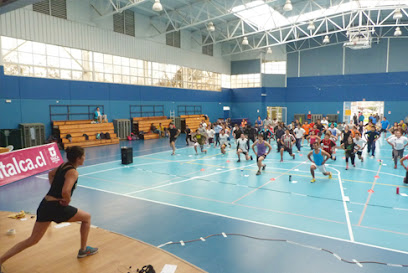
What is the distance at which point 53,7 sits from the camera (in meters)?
20.6

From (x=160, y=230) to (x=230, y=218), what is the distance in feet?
5.87

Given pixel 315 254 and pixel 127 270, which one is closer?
pixel 127 270

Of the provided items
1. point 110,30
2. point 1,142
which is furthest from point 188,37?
point 1,142

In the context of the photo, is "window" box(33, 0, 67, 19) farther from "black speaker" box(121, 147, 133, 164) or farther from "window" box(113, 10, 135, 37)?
"black speaker" box(121, 147, 133, 164)

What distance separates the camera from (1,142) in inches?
709

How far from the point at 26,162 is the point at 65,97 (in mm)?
11310

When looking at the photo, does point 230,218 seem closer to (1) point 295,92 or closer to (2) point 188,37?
(2) point 188,37

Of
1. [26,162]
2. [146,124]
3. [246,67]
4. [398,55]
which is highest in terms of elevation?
[398,55]

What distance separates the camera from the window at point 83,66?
19094mm

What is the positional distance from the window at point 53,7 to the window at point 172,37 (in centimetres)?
→ 1075

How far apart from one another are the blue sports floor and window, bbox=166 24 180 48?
19.6 m

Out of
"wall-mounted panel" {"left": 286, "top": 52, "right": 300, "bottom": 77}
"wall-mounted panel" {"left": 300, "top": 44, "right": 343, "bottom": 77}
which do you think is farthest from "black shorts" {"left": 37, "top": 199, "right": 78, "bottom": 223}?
"wall-mounted panel" {"left": 286, "top": 52, "right": 300, "bottom": 77}

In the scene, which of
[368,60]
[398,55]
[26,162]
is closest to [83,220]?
[26,162]

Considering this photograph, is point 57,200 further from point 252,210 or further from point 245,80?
point 245,80
